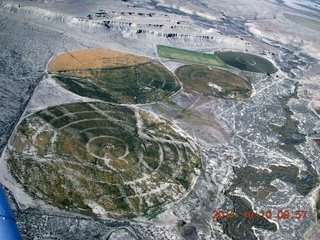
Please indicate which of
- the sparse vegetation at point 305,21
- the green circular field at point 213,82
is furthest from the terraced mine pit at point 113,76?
the sparse vegetation at point 305,21

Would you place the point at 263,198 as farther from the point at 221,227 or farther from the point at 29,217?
the point at 29,217

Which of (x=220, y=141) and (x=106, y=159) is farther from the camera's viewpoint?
(x=220, y=141)

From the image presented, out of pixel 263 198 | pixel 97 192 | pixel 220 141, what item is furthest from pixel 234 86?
pixel 97 192

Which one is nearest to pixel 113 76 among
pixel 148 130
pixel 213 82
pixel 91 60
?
pixel 91 60

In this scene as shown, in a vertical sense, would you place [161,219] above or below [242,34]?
below

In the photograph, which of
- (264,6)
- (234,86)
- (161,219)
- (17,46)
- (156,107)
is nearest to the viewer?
(161,219)

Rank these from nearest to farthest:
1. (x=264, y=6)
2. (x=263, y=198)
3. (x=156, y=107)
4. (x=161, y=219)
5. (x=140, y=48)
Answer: (x=161, y=219), (x=263, y=198), (x=156, y=107), (x=140, y=48), (x=264, y=6)
